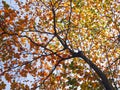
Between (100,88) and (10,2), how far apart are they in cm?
635

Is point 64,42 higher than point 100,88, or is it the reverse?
point 64,42

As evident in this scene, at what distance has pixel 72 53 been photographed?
11.5 metres

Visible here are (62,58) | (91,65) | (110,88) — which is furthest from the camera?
(62,58)

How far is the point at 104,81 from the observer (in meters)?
10.4

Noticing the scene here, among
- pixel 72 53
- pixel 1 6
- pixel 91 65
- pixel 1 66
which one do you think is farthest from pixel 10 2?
pixel 91 65

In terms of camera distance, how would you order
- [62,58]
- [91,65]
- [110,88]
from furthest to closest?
1. [62,58]
2. [91,65]
3. [110,88]

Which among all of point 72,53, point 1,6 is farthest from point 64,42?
point 1,6

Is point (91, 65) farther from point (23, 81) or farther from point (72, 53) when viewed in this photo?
point (23, 81)

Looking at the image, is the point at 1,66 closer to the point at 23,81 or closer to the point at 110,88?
the point at 23,81

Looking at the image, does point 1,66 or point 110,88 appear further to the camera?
point 1,66

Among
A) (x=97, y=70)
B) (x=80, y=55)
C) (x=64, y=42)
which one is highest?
(x=64, y=42)

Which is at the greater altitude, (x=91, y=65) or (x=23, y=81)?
(x=23, y=81)

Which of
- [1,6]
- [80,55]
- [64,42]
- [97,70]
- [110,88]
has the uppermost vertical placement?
[1,6]

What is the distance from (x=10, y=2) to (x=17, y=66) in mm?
3342
